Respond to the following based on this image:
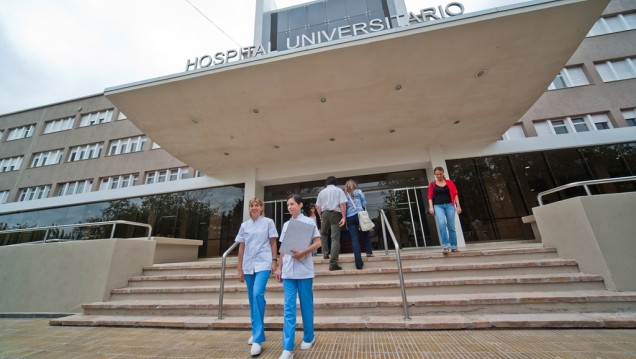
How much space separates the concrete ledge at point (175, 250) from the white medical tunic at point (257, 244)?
5.43 m

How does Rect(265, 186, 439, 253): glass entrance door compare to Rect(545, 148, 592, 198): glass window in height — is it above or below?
below

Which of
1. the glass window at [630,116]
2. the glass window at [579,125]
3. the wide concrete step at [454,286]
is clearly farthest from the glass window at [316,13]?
the glass window at [630,116]

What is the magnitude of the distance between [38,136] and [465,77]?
94.4 feet

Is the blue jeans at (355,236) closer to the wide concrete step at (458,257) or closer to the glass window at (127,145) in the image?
the wide concrete step at (458,257)

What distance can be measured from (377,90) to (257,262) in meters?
5.09

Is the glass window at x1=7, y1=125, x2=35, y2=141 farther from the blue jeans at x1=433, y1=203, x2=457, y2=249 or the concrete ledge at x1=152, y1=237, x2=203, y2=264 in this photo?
the blue jeans at x1=433, y1=203, x2=457, y2=249

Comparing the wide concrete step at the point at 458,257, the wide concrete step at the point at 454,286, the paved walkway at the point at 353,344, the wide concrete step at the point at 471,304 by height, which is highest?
the wide concrete step at the point at 458,257

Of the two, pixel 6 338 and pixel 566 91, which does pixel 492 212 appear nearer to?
pixel 566 91

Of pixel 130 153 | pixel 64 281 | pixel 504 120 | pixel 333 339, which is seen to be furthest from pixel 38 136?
pixel 504 120

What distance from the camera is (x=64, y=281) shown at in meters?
5.04

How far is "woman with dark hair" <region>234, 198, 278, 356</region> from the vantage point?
8.38 ft

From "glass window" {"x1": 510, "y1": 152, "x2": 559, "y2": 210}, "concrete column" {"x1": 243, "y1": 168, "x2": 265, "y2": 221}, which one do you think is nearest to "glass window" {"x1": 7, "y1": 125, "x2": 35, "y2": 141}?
"concrete column" {"x1": 243, "y1": 168, "x2": 265, "y2": 221}

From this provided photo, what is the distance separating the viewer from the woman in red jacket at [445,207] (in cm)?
462

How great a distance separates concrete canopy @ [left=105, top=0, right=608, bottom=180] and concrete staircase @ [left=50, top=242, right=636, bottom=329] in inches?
159
